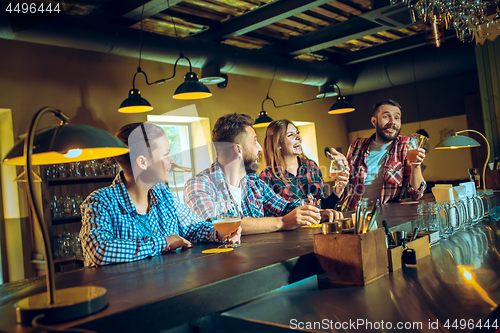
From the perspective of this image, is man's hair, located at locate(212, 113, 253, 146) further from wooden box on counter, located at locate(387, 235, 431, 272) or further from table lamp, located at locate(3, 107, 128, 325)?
table lamp, located at locate(3, 107, 128, 325)

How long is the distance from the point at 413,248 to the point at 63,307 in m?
1.16

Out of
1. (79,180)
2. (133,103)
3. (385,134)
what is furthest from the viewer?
(79,180)

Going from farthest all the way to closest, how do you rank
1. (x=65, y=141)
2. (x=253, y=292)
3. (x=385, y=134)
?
1. (x=385, y=134)
2. (x=253, y=292)
3. (x=65, y=141)

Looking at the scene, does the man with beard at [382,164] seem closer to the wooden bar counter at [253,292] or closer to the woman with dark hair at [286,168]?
the woman with dark hair at [286,168]

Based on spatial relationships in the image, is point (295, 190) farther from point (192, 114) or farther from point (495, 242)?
point (192, 114)

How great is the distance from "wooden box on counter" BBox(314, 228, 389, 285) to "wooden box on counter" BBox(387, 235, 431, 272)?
3 centimetres

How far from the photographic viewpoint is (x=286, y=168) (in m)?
3.17

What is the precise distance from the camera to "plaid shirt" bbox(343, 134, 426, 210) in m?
3.27

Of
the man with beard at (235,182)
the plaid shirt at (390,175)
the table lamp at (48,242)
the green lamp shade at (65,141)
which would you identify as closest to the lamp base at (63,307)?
the table lamp at (48,242)

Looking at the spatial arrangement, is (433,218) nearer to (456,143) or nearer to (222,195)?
(222,195)

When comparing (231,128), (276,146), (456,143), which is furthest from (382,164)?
(231,128)

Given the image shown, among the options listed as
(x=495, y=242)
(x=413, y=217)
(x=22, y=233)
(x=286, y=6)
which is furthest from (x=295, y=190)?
(x=22, y=233)

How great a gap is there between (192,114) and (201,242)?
4.22 m

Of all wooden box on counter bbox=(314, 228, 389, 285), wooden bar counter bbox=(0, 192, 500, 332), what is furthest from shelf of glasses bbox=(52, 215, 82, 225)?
wooden box on counter bbox=(314, 228, 389, 285)
